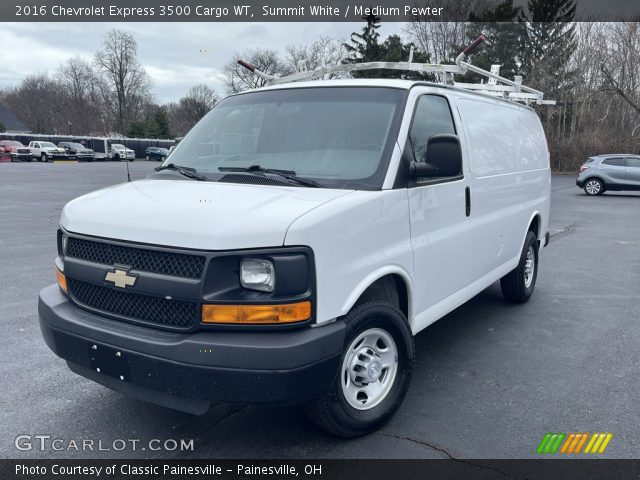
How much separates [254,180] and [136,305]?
3.46ft

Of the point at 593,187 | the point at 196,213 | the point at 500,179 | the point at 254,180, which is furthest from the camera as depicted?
the point at 593,187

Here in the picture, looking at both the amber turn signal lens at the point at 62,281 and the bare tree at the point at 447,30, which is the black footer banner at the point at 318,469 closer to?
the amber turn signal lens at the point at 62,281

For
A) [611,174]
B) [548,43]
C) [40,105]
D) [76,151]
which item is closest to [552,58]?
[548,43]

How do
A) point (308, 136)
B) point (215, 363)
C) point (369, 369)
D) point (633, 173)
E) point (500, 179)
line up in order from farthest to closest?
1. point (633, 173)
2. point (500, 179)
3. point (308, 136)
4. point (369, 369)
5. point (215, 363)

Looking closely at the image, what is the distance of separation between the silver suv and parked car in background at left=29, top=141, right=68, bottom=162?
42512mm

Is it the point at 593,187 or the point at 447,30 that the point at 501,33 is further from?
the point at 593,187

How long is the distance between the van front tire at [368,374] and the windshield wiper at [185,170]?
4.64 feet

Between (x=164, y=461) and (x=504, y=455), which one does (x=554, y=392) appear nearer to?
(x=504, y=455)

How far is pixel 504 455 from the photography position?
326 cm

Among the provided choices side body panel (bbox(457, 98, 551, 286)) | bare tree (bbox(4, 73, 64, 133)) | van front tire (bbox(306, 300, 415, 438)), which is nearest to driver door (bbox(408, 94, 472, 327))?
side body panel (bbox(457, 98, 551, 286))

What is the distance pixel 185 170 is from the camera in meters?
3.94

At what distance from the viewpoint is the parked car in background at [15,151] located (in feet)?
155

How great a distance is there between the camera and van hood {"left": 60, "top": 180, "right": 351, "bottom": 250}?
2762mm

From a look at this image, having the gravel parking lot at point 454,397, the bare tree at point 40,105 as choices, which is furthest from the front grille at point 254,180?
the bare tree at point 40,105
